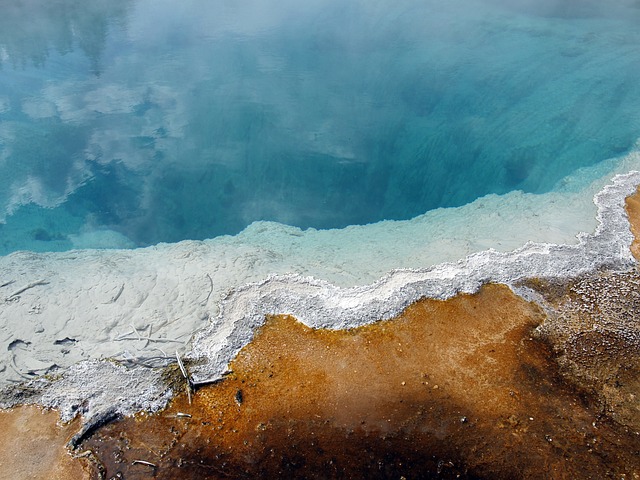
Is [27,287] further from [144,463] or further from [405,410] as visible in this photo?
[405,410]

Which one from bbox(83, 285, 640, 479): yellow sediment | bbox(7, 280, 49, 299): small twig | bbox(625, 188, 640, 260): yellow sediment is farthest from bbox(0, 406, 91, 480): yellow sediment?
bbox(625, 188, 640, 260): yellow sediment

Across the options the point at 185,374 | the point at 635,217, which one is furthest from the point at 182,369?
the point at 635,217

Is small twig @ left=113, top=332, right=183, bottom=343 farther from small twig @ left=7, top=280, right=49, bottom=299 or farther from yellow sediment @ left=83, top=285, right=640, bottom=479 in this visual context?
small twig @ left=7, top=280, right=49, bottom=299

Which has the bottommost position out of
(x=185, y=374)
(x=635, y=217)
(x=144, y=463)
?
(x=144, y=463)

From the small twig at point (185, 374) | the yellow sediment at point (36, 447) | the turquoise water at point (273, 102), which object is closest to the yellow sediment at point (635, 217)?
the turquoise water at point (273, 102)

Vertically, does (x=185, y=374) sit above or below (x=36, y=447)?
above
